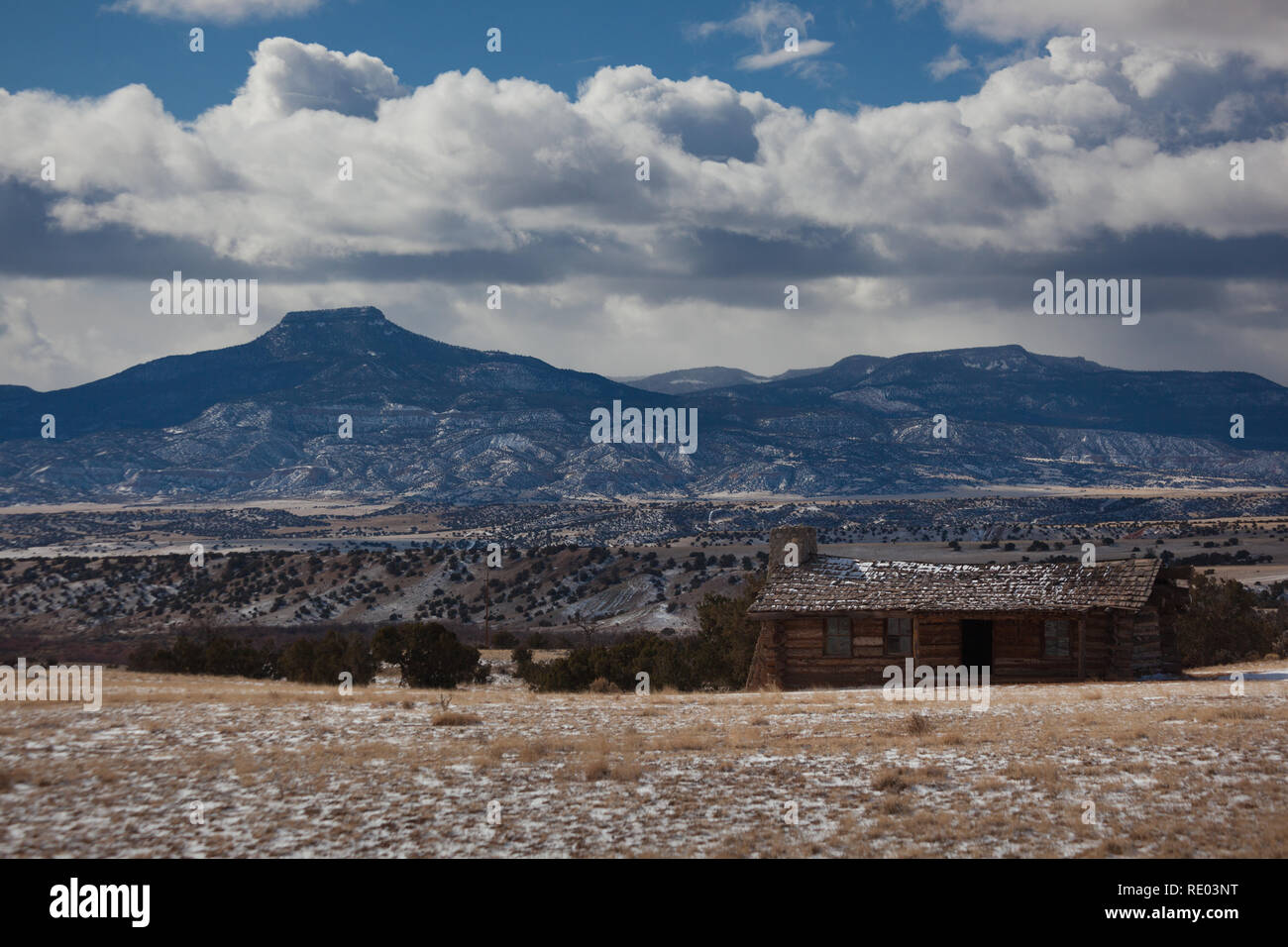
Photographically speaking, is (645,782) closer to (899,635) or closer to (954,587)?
(899,635)

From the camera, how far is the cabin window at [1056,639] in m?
26.8

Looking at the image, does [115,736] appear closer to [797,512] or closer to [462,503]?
[797,512]

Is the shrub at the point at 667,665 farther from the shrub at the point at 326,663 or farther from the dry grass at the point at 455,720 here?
the dry grass at the point at 455,720

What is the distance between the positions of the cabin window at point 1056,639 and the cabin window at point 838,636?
4207 mm

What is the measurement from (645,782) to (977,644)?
16.5 m

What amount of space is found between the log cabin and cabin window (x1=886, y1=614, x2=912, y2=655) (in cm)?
2

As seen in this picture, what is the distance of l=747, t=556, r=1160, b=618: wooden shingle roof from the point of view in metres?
26.3

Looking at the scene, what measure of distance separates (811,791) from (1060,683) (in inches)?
600

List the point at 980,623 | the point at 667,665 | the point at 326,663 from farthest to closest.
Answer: the point at 326,663
the point at 667,665
the point at 980,623

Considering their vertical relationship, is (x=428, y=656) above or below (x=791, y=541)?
below

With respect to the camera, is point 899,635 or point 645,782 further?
point 899,635

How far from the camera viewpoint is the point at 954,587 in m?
27.5

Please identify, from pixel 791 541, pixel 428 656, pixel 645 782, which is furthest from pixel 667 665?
pixel 645 782

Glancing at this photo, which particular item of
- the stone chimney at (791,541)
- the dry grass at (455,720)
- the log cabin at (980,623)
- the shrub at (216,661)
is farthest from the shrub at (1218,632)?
the shrub at (216,661)
